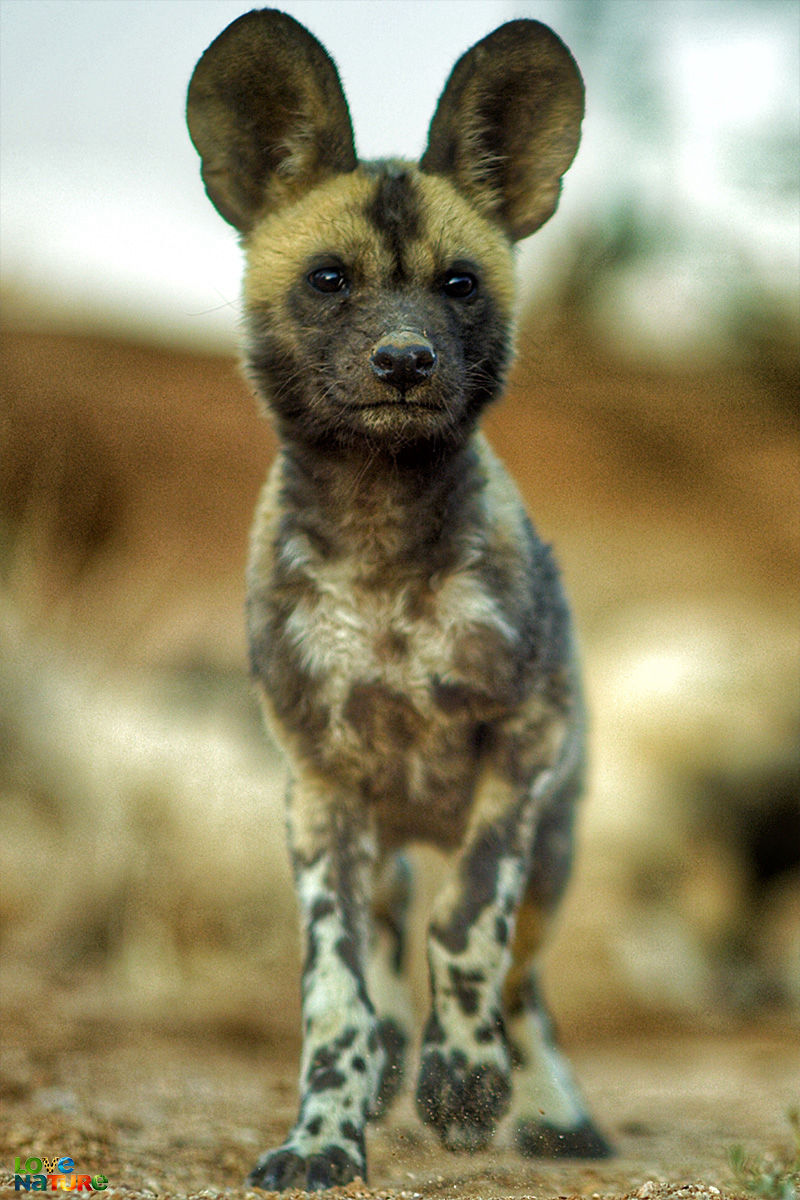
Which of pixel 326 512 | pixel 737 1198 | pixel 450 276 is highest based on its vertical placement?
pixel 450 276

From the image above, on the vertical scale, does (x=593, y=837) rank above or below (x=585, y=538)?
below

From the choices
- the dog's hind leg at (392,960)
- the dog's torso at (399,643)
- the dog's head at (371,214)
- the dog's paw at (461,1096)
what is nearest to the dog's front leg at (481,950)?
the dog's paw at (461,1096)

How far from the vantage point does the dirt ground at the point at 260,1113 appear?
329 centimetres

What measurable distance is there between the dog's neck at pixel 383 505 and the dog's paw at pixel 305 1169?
150 centimetres

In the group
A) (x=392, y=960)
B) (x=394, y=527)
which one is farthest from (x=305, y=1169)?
(x=394, y=527)

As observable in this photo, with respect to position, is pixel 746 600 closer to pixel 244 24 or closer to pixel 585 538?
pixel 585 538

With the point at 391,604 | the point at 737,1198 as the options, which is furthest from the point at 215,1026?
the point at 737,1198

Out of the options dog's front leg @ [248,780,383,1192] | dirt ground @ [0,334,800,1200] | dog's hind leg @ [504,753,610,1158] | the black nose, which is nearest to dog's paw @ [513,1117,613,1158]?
dog's hind leg @ [504,753,610,1158]

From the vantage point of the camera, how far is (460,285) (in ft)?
11.7

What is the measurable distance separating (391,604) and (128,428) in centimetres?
878

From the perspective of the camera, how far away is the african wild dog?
3.40m

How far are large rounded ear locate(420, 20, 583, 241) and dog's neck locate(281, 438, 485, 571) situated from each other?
783 millimetres

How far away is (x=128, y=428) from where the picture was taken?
1191 cm

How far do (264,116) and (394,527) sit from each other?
1.22 m
